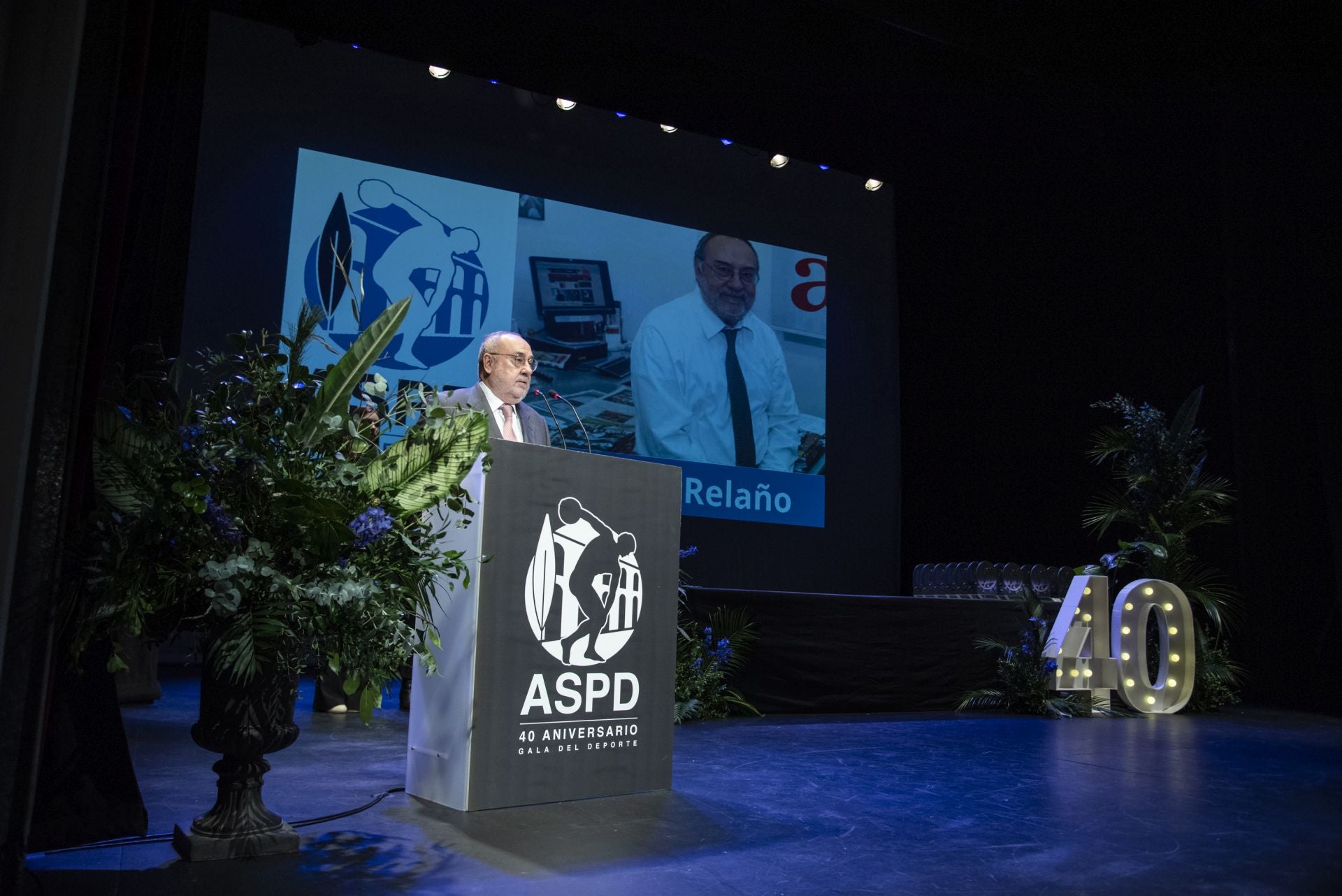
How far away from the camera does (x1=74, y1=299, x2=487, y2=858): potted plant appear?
7.05ft

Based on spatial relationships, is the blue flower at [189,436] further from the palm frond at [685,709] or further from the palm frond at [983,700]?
the palm frond at [983,700]

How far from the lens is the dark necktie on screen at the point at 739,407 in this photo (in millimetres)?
8312

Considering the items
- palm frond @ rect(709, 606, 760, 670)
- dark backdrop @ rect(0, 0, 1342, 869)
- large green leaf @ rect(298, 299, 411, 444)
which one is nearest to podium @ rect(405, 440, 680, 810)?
large green leaf @ rect(298, 299, 411, 444)

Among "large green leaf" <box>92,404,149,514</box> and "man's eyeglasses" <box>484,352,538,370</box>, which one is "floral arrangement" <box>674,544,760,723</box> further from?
"large green leaf" <box>92,404,149,514</box>

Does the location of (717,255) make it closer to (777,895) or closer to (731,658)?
(731,658)

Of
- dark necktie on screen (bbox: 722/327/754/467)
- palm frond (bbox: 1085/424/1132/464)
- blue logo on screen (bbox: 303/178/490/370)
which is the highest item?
blue logo on screen (bbox: 303/178/490/370)

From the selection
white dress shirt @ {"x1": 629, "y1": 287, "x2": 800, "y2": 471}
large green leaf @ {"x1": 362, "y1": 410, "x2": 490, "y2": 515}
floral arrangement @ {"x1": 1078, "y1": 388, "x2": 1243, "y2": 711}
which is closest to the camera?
large green leaf @ {"x1": 362, "y1": 410, "x2": 490, "y2": 515}

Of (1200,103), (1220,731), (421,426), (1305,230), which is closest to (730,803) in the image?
(421,426)

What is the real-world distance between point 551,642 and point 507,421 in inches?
51.4

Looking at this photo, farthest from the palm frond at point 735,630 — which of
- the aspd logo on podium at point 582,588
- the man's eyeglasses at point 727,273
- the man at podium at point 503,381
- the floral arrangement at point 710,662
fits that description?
the man's eyeglasses at point 727,273

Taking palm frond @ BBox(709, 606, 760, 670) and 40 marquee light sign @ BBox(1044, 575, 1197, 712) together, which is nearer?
palm frond @ BBox(709, 606, 760, 670)

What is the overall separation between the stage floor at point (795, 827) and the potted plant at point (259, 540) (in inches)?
10.6

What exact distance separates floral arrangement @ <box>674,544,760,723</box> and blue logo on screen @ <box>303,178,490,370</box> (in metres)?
2.90

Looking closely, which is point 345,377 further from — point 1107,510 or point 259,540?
point 1107,510
